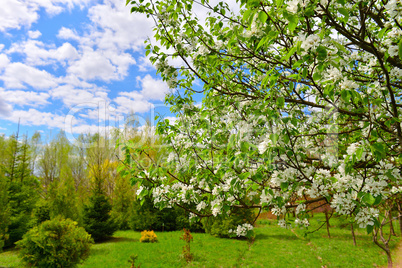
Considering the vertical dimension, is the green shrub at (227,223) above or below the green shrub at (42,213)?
below

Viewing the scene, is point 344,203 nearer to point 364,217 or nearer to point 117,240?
point 364,217

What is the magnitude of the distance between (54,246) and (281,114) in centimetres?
750

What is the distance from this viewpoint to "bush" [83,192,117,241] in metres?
12.3

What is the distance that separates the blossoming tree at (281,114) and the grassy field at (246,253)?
6401 millimetres

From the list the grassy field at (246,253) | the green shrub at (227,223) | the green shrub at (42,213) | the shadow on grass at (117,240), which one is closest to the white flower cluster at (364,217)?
the grassy field at (246,253)

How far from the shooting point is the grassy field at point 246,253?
334 inches

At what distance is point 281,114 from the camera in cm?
236

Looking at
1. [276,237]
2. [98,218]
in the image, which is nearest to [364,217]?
[276,237]

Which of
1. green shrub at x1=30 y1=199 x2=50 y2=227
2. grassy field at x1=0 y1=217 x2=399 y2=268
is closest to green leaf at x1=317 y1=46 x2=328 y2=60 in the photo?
grassy field at x1=0 y1=217 x2=399 y2=268

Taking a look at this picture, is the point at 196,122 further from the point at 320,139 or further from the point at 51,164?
the point at 51,164

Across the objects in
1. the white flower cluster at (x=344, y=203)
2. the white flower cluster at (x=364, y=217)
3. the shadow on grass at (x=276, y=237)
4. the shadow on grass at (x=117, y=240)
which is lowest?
the shadow on grass at (x=276, y=237)

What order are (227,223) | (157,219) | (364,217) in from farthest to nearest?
(157,219) → (227,223) → (364,217)

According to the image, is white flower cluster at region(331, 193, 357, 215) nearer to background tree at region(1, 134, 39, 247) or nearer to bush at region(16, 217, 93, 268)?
bush at region(16, 217, 93, 268)

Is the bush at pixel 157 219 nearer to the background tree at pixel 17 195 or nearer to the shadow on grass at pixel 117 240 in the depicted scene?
the shadow on grass at pixel 117 240
